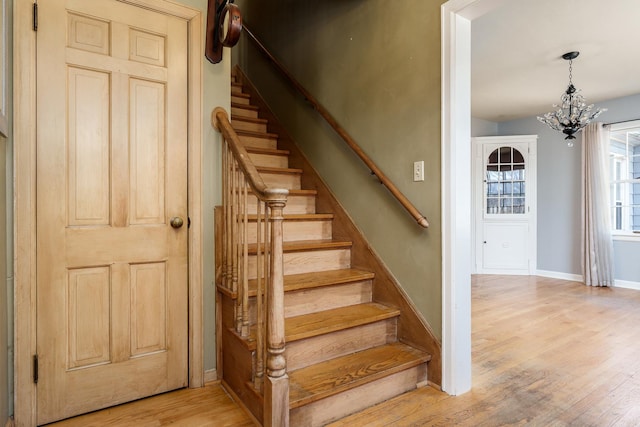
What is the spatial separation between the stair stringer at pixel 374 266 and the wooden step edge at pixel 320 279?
0.31ft

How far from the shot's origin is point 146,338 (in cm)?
196

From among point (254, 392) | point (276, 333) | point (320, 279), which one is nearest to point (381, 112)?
point (320, 279)

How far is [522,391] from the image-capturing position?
2043 millimetres

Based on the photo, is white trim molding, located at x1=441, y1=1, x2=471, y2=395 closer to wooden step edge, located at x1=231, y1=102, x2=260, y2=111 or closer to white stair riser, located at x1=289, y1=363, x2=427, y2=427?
white stair riser, located at x1=289, y1=363, x2=427, y2=427

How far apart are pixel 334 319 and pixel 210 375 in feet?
2.57

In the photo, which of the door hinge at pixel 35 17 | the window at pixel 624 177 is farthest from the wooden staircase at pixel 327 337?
the window at pixel 624 177

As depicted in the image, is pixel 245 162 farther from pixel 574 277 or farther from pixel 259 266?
pixel 574 277

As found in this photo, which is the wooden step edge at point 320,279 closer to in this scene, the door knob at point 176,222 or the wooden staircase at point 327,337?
the wooden staircase at point 327,337

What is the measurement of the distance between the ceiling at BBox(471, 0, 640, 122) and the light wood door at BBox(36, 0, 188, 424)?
2201 mm

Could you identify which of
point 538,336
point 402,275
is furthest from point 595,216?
point 402,275

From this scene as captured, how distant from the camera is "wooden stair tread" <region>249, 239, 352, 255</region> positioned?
7.65 feet

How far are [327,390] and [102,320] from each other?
3.83 feet

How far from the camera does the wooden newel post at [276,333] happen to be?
1.52 metres

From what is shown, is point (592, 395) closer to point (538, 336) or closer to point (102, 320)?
point (538, 336)
